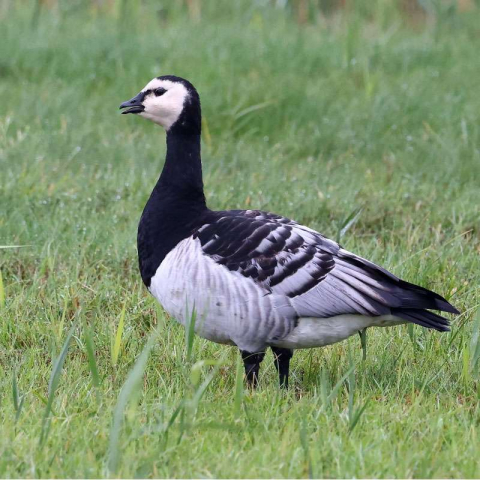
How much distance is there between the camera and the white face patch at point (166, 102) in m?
4.88

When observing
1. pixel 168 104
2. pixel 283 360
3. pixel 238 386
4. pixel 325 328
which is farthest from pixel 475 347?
pixel 168 104

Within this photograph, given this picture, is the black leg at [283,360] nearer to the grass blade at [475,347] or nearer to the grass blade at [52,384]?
the grass blade at [475,347]

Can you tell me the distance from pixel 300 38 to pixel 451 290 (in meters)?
4.97

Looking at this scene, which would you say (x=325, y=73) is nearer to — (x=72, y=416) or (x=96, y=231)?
(x=96, y=231)

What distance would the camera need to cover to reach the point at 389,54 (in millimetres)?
9852

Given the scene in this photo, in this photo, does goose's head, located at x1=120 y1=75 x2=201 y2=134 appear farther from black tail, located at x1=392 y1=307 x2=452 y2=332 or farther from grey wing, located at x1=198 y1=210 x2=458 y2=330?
black tail, located at x1=392 y1=307 x2=452 y2=332

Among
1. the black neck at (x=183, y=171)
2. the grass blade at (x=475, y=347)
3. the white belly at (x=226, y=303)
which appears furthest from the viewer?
the black neck at (x=183, y=171)

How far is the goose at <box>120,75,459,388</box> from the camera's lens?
4.23 meters

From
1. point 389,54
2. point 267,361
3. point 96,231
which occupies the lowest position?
point 267,361

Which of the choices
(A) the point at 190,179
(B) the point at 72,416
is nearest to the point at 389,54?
(A) the point at 190,179

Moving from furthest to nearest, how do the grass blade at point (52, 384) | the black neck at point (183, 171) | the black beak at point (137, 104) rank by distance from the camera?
the black beak at point (137, 104) < the black neck at point (183, 171) < the grass blade at point (52, 384)

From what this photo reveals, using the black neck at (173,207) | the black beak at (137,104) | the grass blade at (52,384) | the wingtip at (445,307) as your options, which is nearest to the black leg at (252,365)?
the black neck at (173,207)

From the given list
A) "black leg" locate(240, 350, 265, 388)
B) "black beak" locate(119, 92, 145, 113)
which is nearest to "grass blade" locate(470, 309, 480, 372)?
"black leg" locate(240, 350, 265, 388)

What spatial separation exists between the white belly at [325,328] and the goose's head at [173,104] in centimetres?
131
